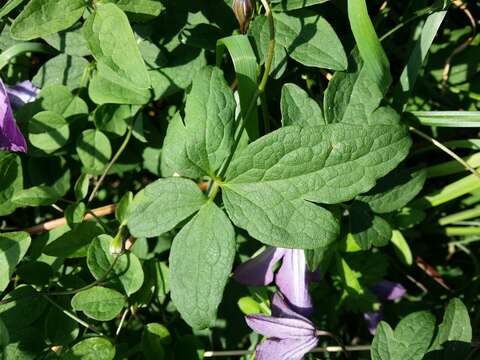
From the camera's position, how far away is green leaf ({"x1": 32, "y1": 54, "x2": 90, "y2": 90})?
4.06 feet

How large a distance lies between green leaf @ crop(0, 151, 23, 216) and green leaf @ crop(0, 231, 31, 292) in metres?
0.10

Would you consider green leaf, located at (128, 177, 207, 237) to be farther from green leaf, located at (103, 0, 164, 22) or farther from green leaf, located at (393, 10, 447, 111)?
green leaf, located at (393, 10, 447, 111)

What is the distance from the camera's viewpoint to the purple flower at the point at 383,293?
1391 mm

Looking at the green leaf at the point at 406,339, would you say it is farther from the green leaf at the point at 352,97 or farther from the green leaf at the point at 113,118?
the green leaf at the point at 113,118

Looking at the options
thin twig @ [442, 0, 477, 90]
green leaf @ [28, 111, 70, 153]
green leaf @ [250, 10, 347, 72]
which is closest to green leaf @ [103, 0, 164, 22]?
green leaf @ [250, 10, 347, 72]

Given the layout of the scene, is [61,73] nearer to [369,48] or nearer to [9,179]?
[9,179]

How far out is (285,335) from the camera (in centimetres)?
111

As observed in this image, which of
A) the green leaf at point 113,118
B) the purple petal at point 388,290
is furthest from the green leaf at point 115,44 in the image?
the purple petal at point 388,290

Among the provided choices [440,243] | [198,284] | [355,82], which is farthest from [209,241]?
[440,243]

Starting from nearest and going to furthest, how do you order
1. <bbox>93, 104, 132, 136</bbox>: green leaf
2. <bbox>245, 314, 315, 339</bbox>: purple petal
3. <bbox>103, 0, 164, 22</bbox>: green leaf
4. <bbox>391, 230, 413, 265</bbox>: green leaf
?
<bbox>103, 0, 164, 22</bbox>: green leaf, <bbox>245, 314, 315, 339</bbox>: purple petal, <bbox>93, 104, 132, 136</bbox>: green leaf, <bbox>391, 230, 413, 265</bbox>: green leaf

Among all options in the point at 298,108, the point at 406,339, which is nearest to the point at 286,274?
the point at 406,339

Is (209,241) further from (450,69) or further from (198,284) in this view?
(450,69)

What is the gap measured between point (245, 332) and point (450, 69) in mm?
815

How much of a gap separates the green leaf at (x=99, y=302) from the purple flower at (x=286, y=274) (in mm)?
265
